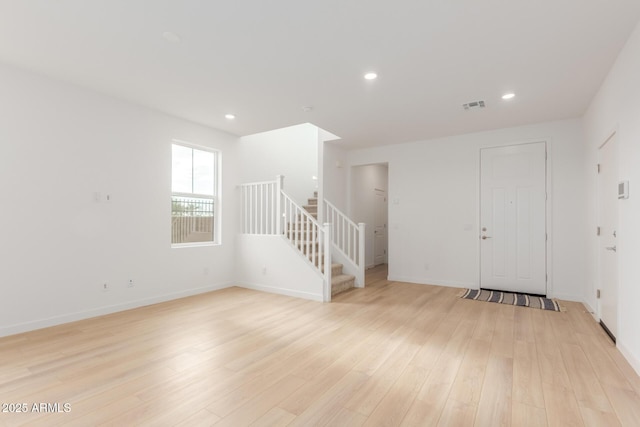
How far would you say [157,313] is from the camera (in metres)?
3.89

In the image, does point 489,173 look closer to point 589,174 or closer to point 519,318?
point 589,174

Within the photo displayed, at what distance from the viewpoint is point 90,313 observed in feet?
12.1

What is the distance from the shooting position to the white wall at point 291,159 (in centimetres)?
655

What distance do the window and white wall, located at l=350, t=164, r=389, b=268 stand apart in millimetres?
2892

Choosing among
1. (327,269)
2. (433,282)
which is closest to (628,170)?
(327,269)

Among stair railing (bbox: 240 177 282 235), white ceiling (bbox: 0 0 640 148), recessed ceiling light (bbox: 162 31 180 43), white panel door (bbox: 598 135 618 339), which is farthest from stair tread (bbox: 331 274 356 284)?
Result: recessed ceiling light (bbox: 162 31 180 43)

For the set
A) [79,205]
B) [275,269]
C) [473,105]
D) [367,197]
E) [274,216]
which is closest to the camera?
[79,205]

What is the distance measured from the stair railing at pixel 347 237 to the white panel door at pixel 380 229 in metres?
1.71

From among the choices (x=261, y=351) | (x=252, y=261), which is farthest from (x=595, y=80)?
(x=252, y=261)

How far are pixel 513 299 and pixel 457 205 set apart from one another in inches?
68.8

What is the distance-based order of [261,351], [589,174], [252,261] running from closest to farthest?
1. [261,351]
2. [589,174]
3. [252,261]

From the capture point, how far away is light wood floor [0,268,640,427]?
1888 mm

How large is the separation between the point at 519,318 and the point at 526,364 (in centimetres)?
141

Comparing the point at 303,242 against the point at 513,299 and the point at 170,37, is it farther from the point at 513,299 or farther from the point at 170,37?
the point at 170,37
